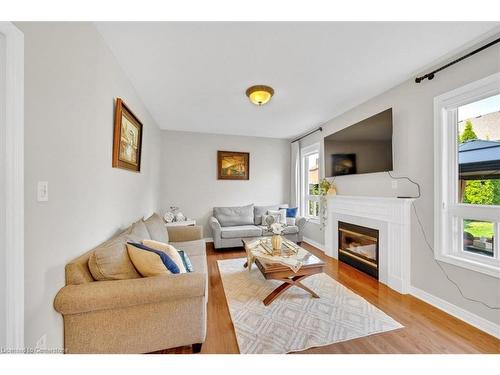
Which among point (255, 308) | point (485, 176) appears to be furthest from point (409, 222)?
point (255, 308)

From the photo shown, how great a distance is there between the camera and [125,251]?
4.79 ft

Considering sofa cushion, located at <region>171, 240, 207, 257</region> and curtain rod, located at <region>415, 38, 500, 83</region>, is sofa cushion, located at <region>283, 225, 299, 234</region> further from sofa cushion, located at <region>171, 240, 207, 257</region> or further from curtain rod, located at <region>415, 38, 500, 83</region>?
curtain rod, located at <region>415, 38, 500, 83</region>

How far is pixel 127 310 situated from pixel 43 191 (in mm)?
850

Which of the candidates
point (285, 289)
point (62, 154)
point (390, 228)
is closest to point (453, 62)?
point (390, 228)

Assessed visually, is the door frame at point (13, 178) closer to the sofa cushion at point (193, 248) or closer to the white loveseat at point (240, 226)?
the sofa cushion at point (193, 248)

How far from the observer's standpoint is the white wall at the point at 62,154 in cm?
102

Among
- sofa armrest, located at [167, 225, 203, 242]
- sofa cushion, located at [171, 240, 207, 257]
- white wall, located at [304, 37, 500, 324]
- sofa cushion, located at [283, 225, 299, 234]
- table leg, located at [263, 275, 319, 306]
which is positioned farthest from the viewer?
sofa cushion, located at [283, 225, 299, 234]

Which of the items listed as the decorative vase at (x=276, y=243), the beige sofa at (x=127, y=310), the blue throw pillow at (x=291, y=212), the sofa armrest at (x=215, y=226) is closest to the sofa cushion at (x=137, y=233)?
the beige sofa at (x=127, y=310)

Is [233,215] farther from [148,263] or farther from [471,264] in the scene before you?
[471,264]

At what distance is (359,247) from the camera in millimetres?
2979

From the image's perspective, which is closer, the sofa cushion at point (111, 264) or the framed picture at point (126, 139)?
the sofa cushion at point (111, 264)

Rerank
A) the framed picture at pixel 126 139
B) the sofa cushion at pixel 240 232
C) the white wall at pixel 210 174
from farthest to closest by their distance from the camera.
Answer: the white wall at pixel 210 174
the sofa cushion at pixel 240 232
the framed picture at pixel 126 139

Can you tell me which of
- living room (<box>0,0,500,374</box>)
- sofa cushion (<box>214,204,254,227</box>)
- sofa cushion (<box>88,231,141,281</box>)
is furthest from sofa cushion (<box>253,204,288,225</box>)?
sofa cushion (<box>88,231,141,281</box>)

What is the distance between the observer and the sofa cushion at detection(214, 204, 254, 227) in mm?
4297
